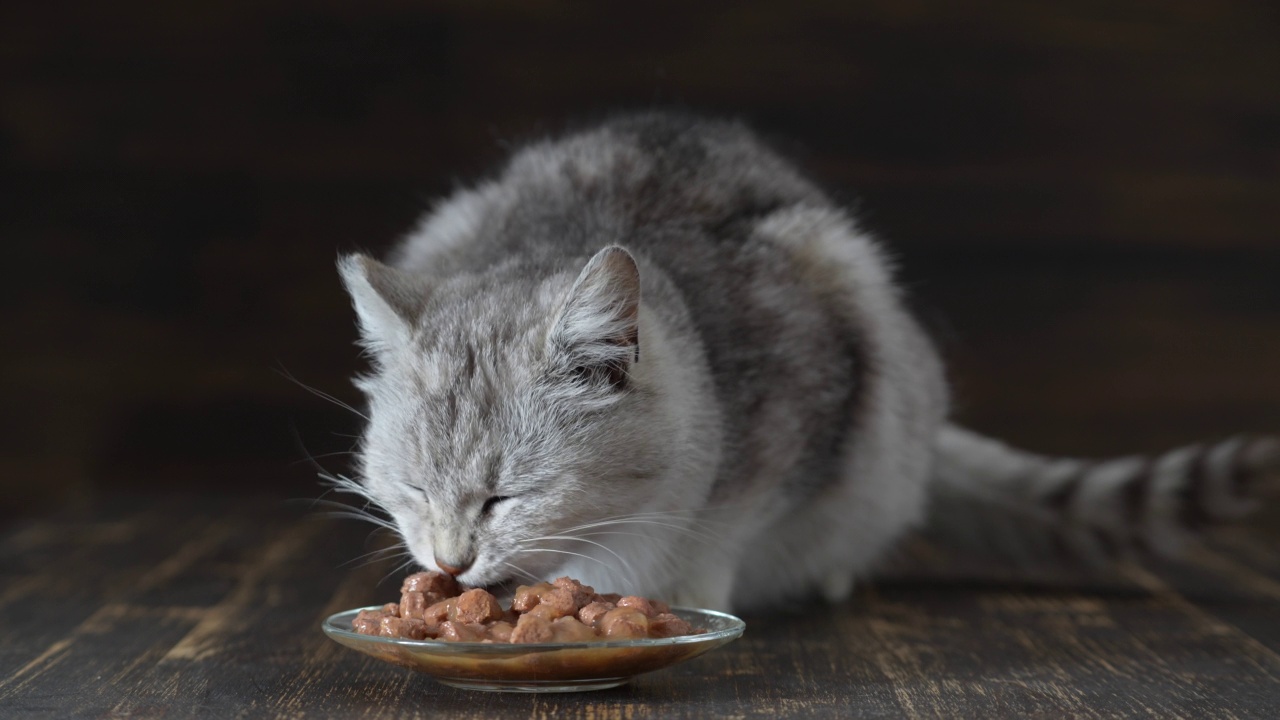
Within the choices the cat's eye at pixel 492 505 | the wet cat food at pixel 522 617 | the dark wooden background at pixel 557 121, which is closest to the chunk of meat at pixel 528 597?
the wet cat food at pixel 522 617

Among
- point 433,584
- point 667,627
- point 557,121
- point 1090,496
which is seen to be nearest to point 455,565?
point 433,584

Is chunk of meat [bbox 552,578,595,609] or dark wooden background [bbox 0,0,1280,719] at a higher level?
dark wooden background [bbox 0,0,1280,719]

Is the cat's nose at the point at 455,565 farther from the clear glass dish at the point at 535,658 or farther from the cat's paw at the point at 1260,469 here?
the cat's paw at the point at 1260,469

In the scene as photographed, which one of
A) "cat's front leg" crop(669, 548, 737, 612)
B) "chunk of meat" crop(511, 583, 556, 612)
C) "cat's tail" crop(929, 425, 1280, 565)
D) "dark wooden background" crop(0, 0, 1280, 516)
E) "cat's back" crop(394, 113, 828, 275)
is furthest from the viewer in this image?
"dark wooden background" crop(0, 0, 1280, 516)

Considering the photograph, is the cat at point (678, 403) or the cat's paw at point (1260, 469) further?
the cat's paw at point (1260, 469)

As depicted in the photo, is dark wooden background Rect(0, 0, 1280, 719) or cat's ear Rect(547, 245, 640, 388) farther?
dark wooden background Rect(0, 0, 1280, 719)

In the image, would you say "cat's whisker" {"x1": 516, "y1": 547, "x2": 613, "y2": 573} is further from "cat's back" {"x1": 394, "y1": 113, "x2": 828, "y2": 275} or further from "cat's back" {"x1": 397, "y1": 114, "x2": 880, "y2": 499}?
"cat's back" {"x1": 394, "y1": 113, "x2": 828, "y2": 275}

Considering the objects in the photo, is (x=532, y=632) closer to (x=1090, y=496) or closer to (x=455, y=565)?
(x=455, y=565)

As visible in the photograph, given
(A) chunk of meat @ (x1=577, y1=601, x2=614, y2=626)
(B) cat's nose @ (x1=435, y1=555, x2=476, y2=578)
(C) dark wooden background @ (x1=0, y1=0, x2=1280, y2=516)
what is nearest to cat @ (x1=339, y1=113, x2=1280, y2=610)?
(B) cat's nose @ (x1=435, y1=555, x2=476, y2=578)
